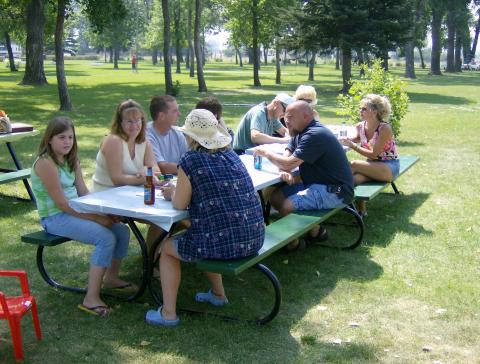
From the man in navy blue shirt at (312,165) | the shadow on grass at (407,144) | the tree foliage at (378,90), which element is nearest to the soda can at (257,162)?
the man in navy blue shirt at (312,165)

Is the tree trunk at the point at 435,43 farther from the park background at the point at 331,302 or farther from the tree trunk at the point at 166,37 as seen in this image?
the park background at the point at 331,302

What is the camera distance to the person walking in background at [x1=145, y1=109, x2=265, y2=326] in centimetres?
387

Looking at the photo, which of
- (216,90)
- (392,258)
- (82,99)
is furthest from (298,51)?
(392,258)

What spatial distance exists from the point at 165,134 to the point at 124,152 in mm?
851

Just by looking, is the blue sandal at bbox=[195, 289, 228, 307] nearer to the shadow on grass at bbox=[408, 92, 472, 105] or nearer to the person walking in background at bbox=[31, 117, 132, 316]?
the person walking in background at bbox=[31, 117, 132, 316]

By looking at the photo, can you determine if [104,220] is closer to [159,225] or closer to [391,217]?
[159,225]

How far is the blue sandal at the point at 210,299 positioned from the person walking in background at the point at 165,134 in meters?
1.43

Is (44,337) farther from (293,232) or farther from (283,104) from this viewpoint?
(283,104)

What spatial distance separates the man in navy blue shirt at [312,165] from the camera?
17.4ft

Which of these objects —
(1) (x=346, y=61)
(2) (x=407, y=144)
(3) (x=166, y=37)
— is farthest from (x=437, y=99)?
(2) (x=407, y=144)

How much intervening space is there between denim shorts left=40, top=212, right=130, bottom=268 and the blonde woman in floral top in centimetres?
317

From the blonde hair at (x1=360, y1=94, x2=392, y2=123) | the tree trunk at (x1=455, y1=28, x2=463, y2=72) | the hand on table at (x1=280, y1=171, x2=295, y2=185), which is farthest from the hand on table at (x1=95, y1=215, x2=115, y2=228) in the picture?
the tree trunk at (x1=455, y1=28, x2=463, y2=72)

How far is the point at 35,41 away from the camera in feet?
84.4

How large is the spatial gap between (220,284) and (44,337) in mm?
1269
